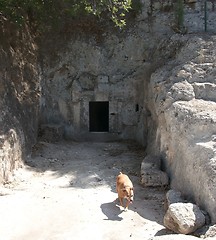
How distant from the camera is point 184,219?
327 inches

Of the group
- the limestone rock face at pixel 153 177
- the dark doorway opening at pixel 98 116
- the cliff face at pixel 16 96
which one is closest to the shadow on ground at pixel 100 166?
the limestone rock face at pixel 153 177

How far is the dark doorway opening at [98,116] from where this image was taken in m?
19.0

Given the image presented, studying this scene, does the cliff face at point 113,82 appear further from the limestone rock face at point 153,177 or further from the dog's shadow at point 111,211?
the dog's shadow at point 111,211

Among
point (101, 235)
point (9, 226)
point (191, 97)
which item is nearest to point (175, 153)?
point (191, 97)

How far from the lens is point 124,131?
17.0 metres

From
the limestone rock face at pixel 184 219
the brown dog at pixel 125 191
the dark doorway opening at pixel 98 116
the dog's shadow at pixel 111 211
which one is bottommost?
the dog's shadow at pixel 111 211

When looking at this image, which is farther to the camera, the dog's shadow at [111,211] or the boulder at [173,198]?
the boulder at [173,198]

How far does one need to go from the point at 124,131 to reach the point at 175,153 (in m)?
6.06

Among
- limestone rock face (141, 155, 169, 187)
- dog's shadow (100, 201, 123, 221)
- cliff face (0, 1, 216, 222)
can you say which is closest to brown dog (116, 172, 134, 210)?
dog's shadow (100, 201, 123, 221)

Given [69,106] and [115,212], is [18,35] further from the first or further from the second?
[115,212]

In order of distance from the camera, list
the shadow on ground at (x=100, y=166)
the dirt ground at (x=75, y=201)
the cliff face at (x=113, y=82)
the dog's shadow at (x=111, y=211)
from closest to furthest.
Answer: the dirt ground at (x=75, y=201) → the dog's shadow at (x=111, y=211) → the shadow on ground at (x=100, y=166) → the cliff face at (x=113, y=82)

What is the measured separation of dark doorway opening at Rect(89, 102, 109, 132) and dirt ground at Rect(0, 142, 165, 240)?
15.4 ft

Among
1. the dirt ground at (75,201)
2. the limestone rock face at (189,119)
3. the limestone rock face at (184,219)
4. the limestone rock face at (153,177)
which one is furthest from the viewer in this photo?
the limestone rock face at (153,177)

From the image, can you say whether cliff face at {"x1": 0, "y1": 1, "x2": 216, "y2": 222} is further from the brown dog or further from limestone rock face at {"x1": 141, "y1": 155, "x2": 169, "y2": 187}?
the brown dog
